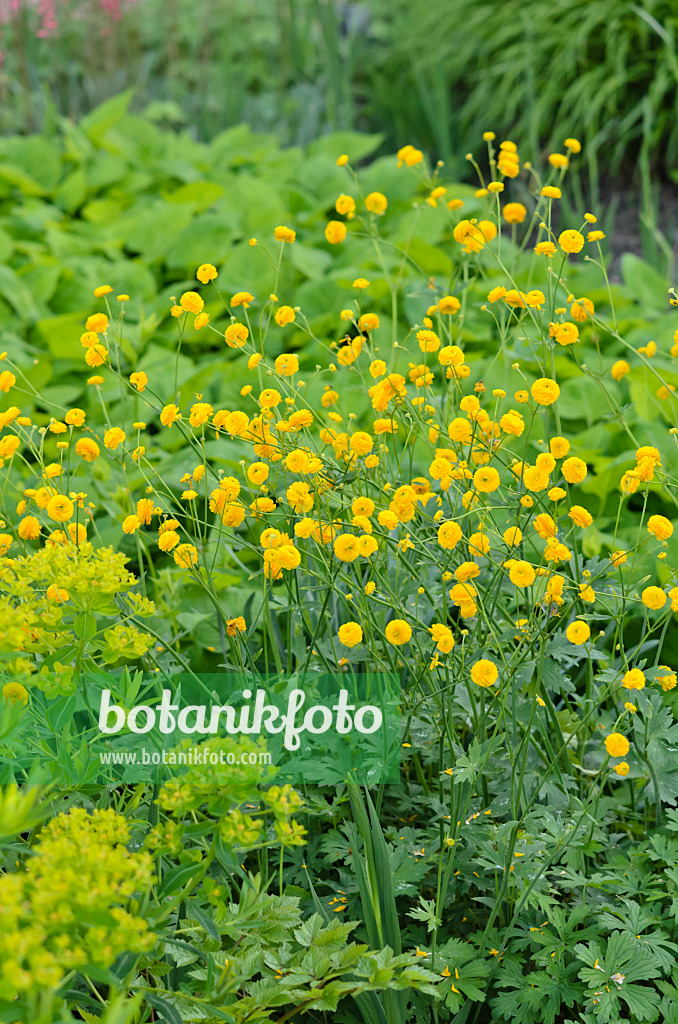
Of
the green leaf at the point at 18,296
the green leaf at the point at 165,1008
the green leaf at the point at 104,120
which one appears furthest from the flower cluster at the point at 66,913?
the green leaf at the point at 104,120

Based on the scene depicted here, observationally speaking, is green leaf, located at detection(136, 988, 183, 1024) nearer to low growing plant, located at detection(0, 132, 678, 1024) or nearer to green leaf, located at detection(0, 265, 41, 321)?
low growing plant, located at detection(0, 132, 678, 1024)

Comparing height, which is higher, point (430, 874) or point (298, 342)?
point (298, 342)

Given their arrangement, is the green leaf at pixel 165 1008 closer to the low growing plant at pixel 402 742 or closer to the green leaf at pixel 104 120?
the low growing plant at pixel 402 742

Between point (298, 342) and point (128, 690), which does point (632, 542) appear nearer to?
point (128, 690)

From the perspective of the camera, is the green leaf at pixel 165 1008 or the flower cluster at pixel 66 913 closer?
the flower cluster at pixel 66 913

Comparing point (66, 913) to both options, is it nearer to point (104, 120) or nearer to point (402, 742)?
point (402, 742)

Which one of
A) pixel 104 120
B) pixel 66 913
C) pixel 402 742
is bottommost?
pixel 402 742

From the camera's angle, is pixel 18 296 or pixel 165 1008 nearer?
pixel 165 1008

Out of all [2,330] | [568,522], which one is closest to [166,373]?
[2,330]

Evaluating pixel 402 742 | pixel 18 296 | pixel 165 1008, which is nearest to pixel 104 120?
pixel 18 296

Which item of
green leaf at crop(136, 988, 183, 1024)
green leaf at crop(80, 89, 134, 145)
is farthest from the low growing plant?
green leaf at crop(80, 89, 134, 145)

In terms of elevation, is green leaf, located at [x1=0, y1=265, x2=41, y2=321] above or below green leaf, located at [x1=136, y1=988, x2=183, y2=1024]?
above

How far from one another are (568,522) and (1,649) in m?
0.93

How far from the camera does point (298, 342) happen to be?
8.42ft
